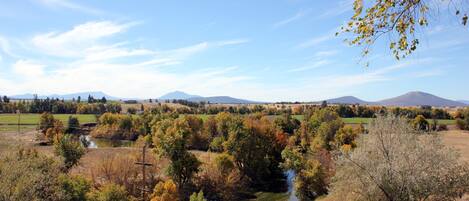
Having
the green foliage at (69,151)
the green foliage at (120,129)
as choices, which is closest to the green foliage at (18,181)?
the green foliage at (69,151)

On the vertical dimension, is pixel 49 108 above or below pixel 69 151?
above

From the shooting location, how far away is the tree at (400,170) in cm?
2280

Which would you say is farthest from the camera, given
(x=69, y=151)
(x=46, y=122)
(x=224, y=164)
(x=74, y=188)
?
(x=46, y=122)

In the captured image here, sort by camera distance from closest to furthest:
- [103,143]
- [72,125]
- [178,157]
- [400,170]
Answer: [400,170]
[178,157]
[103,143]
[72,125]

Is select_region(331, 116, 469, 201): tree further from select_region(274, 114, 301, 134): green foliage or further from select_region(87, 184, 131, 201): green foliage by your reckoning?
select_region(274, 114, 301, 134): green foliage

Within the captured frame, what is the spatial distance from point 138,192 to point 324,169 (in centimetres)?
2166

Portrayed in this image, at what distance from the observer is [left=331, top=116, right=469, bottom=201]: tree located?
74.8 ft

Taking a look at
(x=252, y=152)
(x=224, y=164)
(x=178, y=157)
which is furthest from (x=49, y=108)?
(x=178, y=157)

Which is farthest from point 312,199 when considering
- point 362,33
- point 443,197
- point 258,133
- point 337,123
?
point 362,33

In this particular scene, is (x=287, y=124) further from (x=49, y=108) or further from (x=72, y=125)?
(x=49, y=108)

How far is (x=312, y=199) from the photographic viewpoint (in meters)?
44.5

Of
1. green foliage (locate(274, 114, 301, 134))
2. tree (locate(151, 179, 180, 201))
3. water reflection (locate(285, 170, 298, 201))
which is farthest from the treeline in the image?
tree (locate(151, 179, 180, 201))

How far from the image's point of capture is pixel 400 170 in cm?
2295

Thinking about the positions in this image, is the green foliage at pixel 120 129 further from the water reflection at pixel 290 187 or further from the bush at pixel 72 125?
the water reflection at pixel 290 187
